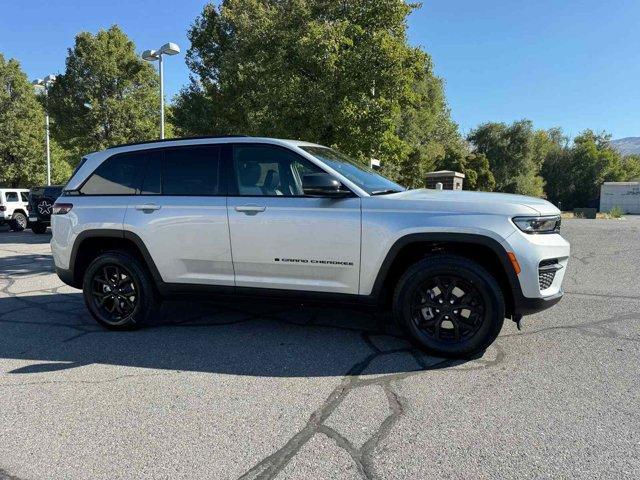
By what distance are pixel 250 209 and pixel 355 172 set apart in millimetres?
1077

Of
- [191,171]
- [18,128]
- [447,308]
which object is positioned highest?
[18,128]

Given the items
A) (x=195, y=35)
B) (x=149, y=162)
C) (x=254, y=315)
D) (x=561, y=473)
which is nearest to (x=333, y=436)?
(x=561, y=473)

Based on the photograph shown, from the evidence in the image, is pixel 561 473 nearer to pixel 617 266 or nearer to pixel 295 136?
pixel 617 266

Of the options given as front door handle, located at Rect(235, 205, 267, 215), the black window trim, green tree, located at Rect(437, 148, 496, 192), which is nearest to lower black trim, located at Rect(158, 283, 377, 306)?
front door handle, located at Rect(235, 205, 267, 215)

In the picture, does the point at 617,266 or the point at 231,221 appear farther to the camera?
the point at 617,266

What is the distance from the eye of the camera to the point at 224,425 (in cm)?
296

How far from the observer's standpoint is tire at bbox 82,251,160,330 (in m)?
4.79

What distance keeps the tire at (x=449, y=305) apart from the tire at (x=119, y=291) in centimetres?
253

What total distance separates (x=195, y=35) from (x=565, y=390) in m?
22.4

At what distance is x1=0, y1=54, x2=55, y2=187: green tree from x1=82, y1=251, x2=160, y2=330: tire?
29515 mm

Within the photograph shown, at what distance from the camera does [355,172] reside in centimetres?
456

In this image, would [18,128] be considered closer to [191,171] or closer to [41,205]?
[41,205]

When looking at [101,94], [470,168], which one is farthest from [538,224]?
[470,168]

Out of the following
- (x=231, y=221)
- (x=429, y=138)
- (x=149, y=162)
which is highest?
(x=429, y=138)
